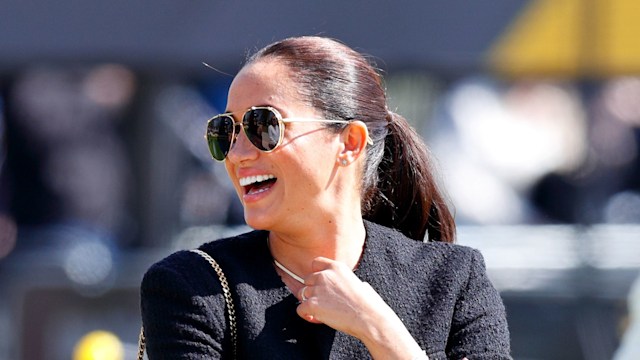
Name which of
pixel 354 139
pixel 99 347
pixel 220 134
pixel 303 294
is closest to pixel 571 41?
pixel 99 347

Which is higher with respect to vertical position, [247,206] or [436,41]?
[247,206]

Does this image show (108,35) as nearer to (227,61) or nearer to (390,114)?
(227,61)

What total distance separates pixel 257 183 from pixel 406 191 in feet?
1.54

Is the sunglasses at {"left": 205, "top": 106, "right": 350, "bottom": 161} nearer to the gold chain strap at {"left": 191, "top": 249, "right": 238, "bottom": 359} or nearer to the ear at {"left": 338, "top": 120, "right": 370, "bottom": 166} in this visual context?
the ear at {"left": 338, "top": 120, "right": 370, "bottom": 166}

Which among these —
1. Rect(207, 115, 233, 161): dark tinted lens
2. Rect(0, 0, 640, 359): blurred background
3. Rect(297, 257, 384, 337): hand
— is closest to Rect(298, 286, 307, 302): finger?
Rect(297, 257, 384, 337): hand

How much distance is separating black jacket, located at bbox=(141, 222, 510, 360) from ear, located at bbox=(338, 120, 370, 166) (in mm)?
Answer: 202

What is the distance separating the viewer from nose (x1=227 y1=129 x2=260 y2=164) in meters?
2.67

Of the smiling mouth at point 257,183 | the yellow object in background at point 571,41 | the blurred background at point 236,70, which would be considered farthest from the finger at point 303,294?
the yellow object in background at point 571,41

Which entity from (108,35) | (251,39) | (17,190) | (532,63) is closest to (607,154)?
(532,63)

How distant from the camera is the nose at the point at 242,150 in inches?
105

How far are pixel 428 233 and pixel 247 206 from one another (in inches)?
23.7

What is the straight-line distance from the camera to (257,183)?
2695mm

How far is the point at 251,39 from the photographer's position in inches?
288

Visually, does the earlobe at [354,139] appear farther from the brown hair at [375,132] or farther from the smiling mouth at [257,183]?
the smiling mouth at [257,183]
